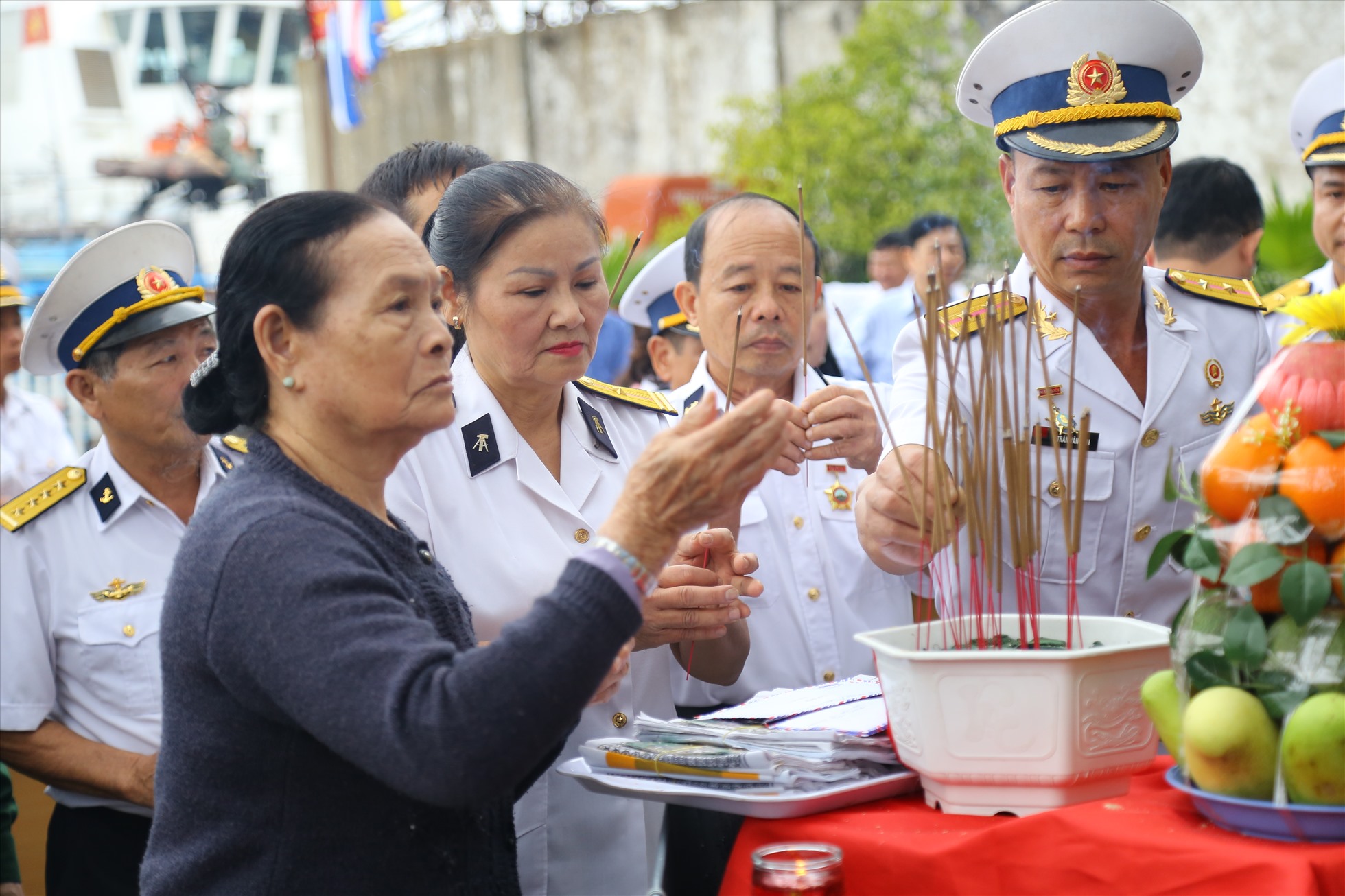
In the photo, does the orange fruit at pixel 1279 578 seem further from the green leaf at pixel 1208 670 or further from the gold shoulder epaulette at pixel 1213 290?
the gold shoulder epaulette at pixel 1213 290

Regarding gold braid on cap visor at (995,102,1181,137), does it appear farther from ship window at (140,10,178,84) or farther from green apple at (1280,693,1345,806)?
ship window at (140,10,178,84)

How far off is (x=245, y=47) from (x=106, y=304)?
3721 cm

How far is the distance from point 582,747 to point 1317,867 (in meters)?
0.97

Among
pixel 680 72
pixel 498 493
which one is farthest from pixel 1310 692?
pixel 680 72

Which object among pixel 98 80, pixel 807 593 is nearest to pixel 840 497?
pixel 807 593

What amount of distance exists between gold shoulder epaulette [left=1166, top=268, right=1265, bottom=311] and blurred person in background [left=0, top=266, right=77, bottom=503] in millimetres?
3866

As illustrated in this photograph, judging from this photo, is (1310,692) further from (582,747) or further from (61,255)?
(61,255)

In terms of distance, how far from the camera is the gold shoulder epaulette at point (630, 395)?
8.77 ft

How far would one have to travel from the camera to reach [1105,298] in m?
2.39

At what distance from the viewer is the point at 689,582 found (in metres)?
2.08

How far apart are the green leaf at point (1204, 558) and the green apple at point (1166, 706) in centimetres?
12

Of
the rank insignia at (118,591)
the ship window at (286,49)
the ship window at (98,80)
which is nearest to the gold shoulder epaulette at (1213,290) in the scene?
the rank insignia at (118,591)

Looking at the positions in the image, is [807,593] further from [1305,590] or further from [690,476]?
[1305,590]

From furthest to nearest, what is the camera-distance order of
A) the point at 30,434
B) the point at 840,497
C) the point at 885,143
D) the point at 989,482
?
the point at 885,143
the point at 30,434
the point at 840,497
the point at 989,482
